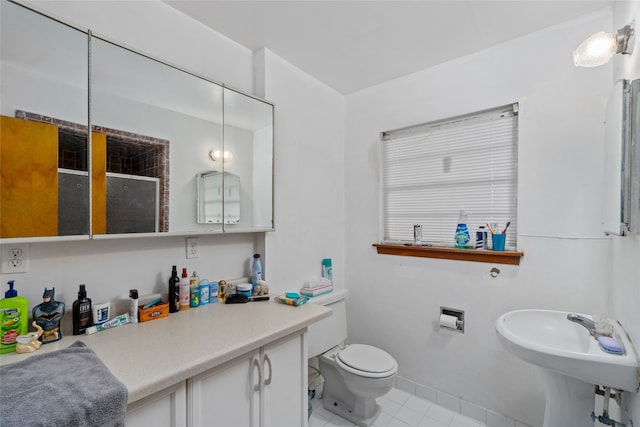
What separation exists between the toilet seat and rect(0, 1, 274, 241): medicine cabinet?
1.11 m

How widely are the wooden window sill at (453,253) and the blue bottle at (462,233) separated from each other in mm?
51

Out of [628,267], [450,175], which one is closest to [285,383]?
[628,267]

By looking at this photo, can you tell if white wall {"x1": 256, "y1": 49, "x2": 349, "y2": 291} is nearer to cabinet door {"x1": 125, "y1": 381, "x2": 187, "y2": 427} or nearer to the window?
the window

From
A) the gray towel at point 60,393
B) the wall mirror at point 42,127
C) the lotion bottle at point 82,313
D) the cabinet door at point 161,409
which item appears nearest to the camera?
the gray towel at point 60,393

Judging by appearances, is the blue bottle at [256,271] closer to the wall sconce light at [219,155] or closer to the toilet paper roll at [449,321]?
the wall sconce light at [219,155]

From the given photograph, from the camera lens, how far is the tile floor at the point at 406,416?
6.20 feet

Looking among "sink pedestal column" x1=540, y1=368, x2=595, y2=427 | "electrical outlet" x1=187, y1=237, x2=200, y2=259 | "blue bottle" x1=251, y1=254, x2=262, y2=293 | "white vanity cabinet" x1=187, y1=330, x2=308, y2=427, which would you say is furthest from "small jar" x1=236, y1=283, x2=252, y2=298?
"sink pedestal column" x1=540, y1=368, x2=595, y2=427

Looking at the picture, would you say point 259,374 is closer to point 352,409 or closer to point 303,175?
point 352,409

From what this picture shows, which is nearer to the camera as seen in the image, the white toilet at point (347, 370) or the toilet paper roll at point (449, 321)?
the white toilet at point (347, 370)

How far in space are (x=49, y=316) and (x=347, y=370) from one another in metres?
1.49

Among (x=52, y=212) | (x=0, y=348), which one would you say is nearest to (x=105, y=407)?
(x=0, y=348)

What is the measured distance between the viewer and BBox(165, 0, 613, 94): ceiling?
1.55 m

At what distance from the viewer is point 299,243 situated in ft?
7.21

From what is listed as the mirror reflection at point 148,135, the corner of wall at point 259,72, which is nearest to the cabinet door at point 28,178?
the mirror reflection at point 148,135
